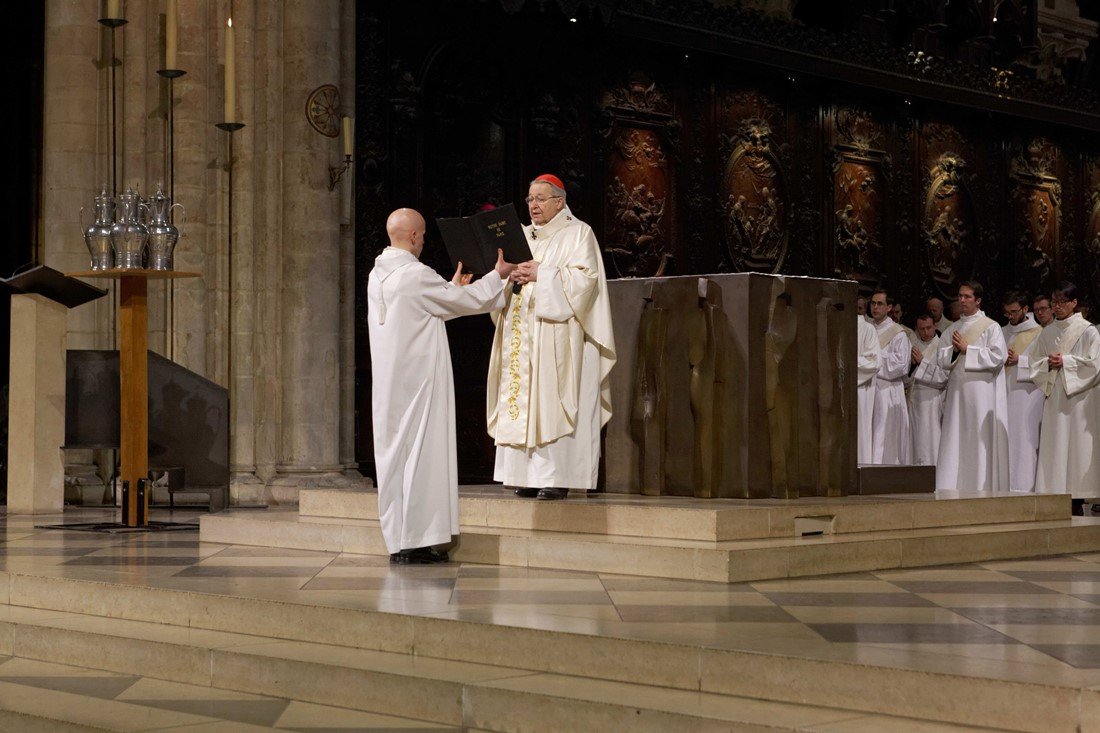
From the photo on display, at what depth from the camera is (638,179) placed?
49.3 feet

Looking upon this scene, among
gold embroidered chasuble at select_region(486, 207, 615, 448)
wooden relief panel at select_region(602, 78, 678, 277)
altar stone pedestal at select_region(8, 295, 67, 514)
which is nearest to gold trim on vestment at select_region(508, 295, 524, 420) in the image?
gold embroidered chasuble at select_region(486, 207, 615, 448)

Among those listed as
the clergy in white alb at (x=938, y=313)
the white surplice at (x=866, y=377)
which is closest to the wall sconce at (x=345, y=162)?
the white surplice at (x=866, y=377)

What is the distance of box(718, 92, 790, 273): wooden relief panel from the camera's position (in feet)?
52.2

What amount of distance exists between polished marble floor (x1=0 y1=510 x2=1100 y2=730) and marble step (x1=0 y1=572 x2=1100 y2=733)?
0.09 m

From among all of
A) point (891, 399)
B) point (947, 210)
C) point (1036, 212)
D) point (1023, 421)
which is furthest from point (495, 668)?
point (1036, 212)

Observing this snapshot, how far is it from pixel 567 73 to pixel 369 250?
2.94m

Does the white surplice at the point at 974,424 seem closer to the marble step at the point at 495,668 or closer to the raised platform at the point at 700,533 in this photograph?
the raised platform at the point at 700,533

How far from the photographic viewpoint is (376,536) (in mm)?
8023

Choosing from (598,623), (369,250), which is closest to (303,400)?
(369,250)

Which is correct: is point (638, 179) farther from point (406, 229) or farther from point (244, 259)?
point (406, 229)

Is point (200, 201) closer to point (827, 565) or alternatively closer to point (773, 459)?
point (773, 459)

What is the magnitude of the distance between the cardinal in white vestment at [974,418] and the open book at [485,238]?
710cm

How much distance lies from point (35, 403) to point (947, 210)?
1149 cm

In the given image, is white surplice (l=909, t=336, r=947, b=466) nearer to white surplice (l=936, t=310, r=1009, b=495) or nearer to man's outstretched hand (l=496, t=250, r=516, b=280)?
white surplice (l=936, t=310, r=1009, b=495)
